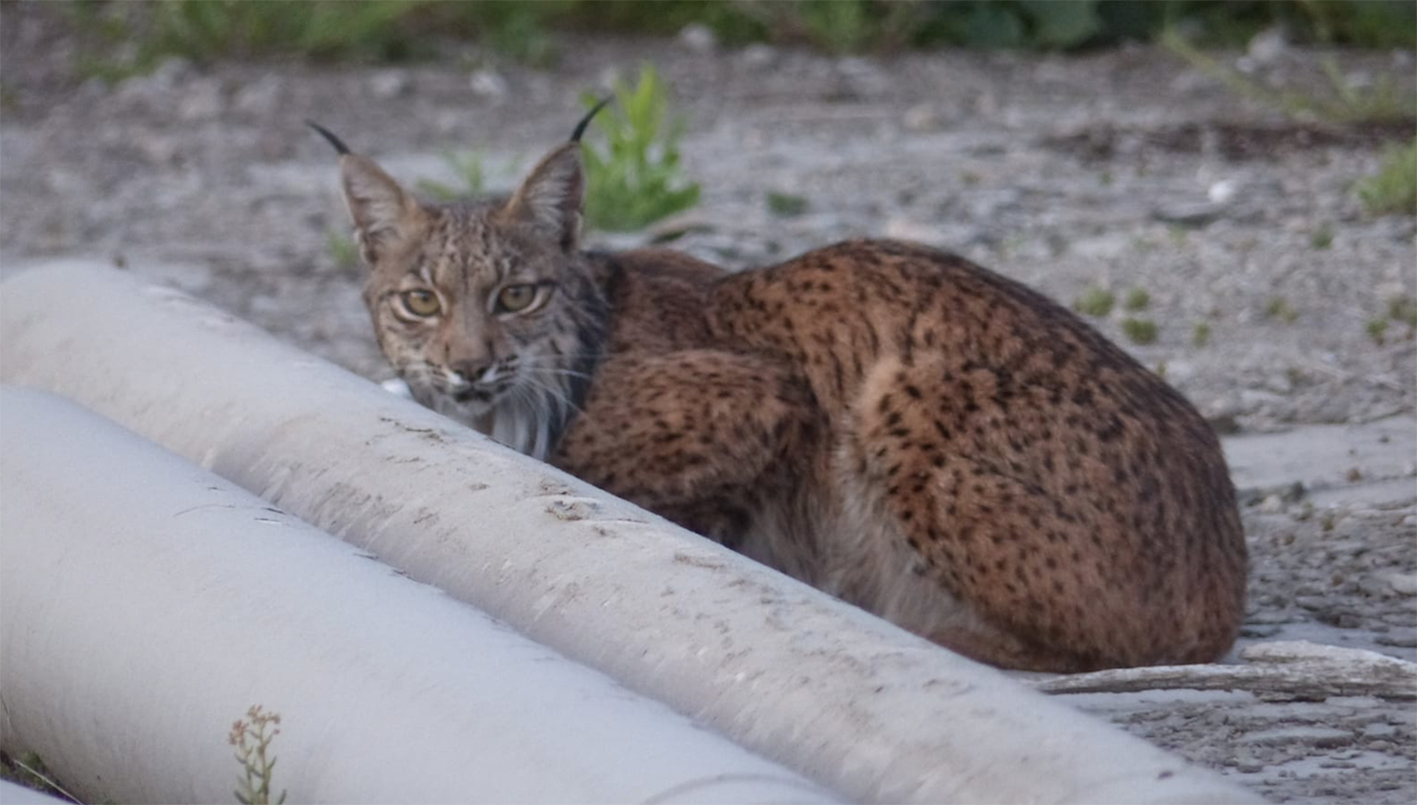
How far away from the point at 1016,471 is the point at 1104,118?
5.72m

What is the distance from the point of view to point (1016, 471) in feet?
12.4

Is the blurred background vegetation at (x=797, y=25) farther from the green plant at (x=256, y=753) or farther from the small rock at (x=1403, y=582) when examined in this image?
the green plant at (x=256, y=753)

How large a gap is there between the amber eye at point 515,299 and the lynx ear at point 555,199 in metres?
0.17

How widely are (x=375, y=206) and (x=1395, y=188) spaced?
3.79m

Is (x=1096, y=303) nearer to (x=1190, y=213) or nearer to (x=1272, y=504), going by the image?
(x=1190, y=213)

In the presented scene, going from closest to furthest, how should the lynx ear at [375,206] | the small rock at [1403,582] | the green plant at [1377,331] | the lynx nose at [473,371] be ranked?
the small rock at [1403,582]
the lynx nose at [473,371]
the lynx ear at [375,206]
the green plant at [1377,331]

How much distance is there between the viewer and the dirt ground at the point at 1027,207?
13.7ft

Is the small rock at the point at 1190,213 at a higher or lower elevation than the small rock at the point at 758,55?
lower

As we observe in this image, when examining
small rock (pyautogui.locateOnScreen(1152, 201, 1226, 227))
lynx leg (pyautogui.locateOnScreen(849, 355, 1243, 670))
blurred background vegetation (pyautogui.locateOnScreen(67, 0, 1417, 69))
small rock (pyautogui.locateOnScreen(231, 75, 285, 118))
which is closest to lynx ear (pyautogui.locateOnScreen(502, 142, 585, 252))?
lynx leg (pyautogui.locateOnScreen(849, 355, 1243, 670))

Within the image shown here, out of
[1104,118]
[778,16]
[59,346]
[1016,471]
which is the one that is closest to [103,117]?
[778,16]

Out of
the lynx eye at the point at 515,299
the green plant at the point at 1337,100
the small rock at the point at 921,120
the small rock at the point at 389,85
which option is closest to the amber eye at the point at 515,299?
the lynx eye at the point at 515,299

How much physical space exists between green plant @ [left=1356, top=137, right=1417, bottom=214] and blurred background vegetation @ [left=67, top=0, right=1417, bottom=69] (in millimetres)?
3607

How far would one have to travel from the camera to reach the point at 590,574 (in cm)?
307

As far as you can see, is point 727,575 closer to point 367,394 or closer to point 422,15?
point 367,394
